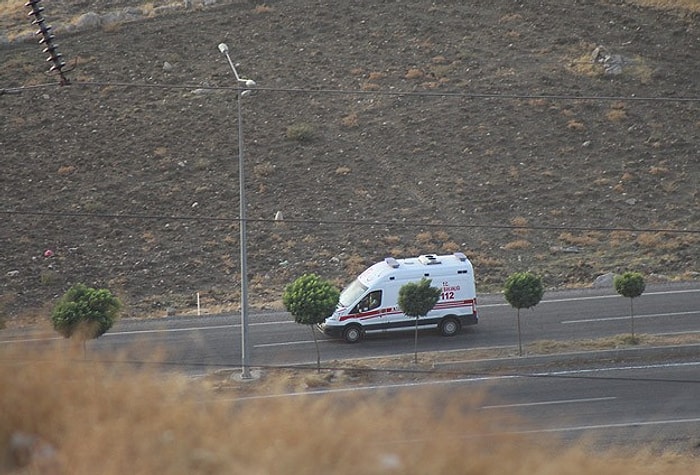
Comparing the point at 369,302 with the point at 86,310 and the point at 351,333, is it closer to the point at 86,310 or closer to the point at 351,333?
the point at 351,333

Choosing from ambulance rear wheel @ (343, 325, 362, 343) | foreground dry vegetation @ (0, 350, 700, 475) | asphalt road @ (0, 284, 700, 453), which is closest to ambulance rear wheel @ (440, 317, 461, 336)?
asphalt road @ (0, 284, 700, 453)

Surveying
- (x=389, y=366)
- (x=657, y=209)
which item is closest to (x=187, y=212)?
(x=389, y=366)

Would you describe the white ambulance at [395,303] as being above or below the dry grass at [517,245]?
below

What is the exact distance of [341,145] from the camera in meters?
37.4

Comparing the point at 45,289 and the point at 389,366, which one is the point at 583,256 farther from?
the point at 45,289

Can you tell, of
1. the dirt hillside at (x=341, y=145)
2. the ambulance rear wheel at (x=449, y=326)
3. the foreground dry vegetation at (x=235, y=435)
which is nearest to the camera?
the foreground dry vegetation at (x=235, y=435)

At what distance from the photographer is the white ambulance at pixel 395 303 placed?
78.2 ft

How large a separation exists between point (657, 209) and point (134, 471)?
94.7 ft

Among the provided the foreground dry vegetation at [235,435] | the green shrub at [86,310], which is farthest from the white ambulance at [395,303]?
the foreground dry vegetation at [235,435]

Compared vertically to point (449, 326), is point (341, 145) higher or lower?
higher

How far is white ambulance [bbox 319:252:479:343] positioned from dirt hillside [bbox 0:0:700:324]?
7.85 feet

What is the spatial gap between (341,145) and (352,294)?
551 inches

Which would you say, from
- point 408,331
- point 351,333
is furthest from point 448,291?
point 351,333

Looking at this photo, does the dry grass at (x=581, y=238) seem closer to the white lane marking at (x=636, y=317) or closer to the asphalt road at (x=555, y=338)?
the asphalt road at (x=555, y=338)
